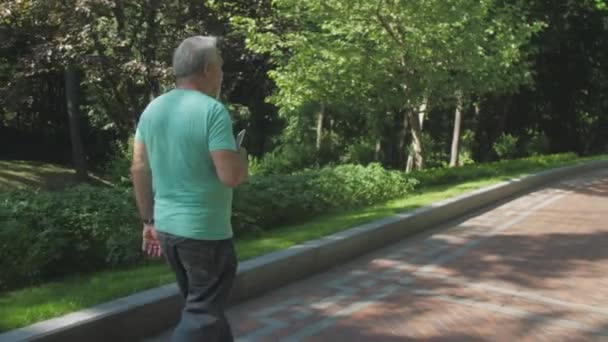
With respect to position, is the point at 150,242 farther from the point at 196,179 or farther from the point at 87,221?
the point at 87,221

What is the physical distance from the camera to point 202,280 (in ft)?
9.61

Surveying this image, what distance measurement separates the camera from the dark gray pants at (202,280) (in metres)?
2.90

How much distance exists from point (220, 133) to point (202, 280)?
28.7 inches

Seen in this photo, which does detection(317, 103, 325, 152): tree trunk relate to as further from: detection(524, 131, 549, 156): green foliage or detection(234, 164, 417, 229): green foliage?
detection(234, 164, 417, 229): green foliage

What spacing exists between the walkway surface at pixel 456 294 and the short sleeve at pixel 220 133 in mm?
1965

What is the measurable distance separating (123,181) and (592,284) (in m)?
11.8

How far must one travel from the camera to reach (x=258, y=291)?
5.25 m

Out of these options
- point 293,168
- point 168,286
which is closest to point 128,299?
point 168,286

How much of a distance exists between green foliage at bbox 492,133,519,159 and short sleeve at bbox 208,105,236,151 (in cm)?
2390

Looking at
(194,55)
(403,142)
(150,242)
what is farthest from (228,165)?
(403,142)

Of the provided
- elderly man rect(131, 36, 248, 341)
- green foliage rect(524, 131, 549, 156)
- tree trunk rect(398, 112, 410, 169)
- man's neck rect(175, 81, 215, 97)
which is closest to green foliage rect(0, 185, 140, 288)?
elderly man rect(131, 36, 248, 341)

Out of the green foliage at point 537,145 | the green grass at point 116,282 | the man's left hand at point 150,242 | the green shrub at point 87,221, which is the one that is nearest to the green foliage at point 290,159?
the green foliage at point 537,145

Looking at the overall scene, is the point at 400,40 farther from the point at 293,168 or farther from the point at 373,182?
the point at 293,168

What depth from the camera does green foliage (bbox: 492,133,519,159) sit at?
82.7 feet
